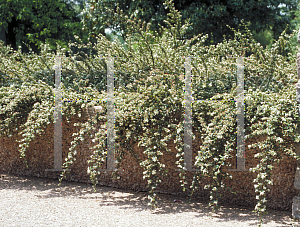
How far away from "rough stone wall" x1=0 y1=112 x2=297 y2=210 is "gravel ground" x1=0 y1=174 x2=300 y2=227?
0.12 metres

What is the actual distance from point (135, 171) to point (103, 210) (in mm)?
767

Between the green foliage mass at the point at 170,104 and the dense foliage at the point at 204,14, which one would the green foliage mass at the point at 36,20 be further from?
the green foliage mass at the point at 170,104

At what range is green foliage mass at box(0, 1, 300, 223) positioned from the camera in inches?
109

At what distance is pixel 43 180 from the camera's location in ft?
12.9

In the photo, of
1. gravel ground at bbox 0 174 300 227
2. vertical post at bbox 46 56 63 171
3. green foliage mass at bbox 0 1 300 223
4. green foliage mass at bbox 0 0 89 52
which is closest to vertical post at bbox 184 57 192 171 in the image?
green foliage mass at bbox 0 1 300 223

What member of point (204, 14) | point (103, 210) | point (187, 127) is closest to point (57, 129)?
point (103, 210)

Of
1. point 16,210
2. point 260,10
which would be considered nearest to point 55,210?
point 16,210

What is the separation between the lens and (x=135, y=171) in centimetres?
359

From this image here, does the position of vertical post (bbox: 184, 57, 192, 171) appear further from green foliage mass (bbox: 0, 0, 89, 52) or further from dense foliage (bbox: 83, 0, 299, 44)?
green foliage mass (bbox: 0, 0, 89, 52)

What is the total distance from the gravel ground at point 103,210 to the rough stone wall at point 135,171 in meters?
0.12

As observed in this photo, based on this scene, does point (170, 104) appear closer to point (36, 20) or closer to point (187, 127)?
point (187, 127)

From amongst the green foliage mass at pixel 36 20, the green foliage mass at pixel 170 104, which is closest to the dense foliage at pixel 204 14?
the green foliage mass at pixel 36 20

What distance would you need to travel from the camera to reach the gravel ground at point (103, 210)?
264cm

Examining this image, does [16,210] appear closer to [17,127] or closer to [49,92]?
[17,127]
